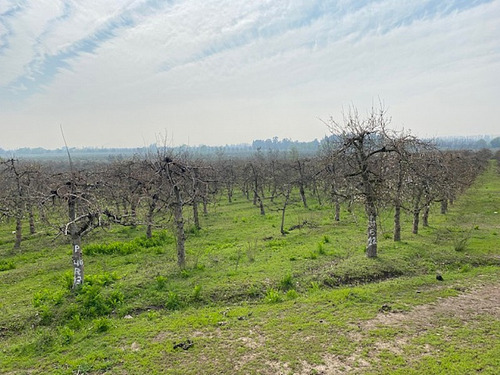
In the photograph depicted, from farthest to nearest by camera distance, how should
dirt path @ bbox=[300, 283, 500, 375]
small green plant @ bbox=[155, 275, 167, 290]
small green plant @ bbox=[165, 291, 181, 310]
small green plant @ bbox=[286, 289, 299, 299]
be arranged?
small green plant @ bbox=[155, 275, 167, 290] → small green plant @ bbox=[286, 289, 299, 299] → small green plant @ bbox=[165, 291, 181, 310] → dirt path @ bbox=[300, 283, 500, 375]

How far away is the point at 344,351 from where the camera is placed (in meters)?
7.78

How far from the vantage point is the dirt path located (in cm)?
728

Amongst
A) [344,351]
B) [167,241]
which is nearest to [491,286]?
[344,351]

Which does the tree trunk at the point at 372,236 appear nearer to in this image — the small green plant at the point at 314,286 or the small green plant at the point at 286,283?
the small green plant at the point at 314,286

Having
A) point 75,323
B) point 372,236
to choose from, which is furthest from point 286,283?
point 75,323

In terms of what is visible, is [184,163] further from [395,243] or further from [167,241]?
[395,243]

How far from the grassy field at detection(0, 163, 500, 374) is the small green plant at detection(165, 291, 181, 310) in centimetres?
4

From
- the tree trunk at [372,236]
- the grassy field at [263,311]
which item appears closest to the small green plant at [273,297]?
the grassy field at [263,311]

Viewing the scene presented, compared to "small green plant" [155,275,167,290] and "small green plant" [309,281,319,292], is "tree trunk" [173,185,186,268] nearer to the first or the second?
"small green plant" [155,275,167,290]

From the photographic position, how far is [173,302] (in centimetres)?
1089

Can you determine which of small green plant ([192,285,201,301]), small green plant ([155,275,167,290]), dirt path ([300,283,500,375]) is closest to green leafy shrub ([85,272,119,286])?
small green plant ([155,275,167,290])

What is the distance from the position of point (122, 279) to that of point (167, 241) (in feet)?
25.3

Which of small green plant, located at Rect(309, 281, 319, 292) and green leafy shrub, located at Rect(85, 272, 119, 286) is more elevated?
green leafy shrub, located at Rect(85, 272, 119, 286)

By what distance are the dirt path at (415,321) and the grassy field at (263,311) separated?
37 mm
